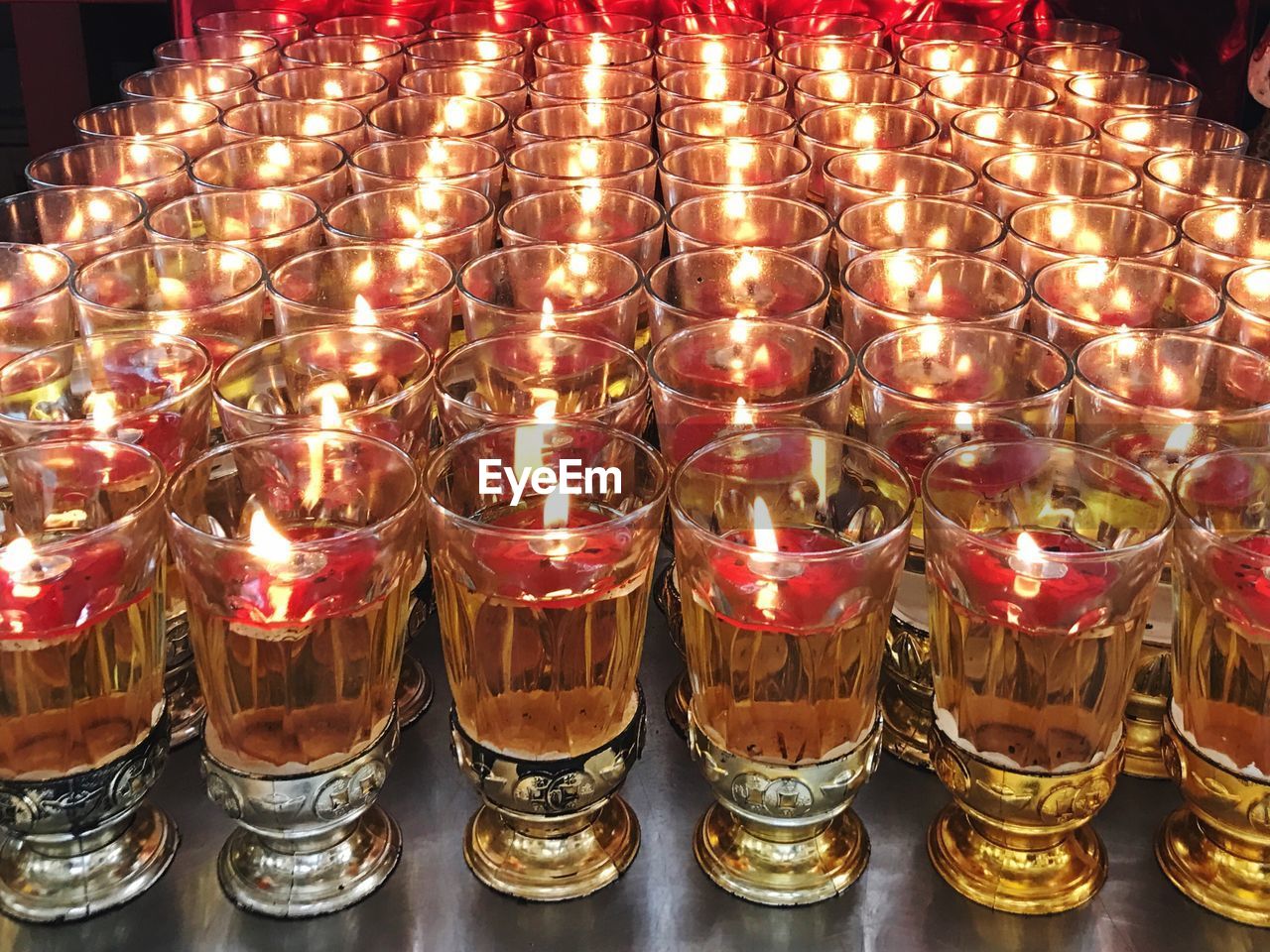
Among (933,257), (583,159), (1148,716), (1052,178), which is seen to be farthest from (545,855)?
(1052,178)

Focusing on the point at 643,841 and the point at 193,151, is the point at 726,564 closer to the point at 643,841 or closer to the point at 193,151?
the point at 643,841

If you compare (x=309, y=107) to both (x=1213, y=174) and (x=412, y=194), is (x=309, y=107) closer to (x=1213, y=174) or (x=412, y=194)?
(x=412, y=194)

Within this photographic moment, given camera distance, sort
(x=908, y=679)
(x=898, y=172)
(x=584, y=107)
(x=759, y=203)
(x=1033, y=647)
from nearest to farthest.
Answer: (x=1033, y=647)
(x=908, y=679)
(x=759, y=203)
(x=898, y=172)
(x=584, y=107)

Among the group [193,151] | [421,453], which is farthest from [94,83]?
[421,453]

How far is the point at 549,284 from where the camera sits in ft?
2.79

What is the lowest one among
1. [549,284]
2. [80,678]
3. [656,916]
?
[656,916]

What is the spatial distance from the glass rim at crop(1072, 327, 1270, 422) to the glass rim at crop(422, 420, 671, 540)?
25 cm

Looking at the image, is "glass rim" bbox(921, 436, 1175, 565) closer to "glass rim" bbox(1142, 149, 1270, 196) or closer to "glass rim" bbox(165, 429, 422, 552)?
"glass rim" bbox(165, 429, 422, 552)

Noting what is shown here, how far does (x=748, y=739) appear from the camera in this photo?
1.98 ft

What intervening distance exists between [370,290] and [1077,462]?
1.51 ft

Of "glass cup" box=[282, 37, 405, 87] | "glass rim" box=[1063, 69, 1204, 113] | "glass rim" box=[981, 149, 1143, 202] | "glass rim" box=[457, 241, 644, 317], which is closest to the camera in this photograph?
"glass rim" box=[457, 241, 644, 317]

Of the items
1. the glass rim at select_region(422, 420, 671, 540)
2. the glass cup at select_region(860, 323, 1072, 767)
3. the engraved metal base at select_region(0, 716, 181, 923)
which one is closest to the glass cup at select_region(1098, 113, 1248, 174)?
the glass cup at select_region(860, 323, 1072, 767)

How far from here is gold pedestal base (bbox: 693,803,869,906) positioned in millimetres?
641

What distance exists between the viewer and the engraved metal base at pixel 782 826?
604 mm
